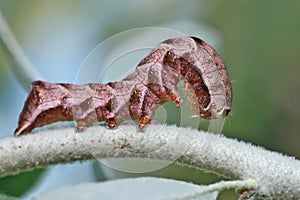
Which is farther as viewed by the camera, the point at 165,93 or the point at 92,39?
the point at 92,39

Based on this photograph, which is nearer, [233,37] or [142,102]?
[142,102]

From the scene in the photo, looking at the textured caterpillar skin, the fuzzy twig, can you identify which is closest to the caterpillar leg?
the textured caterpillar skin

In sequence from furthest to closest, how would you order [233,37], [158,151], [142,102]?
[233,37] → [142,102] → [158,151]

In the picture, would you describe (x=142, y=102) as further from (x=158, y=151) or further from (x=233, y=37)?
(x=233, y=37)

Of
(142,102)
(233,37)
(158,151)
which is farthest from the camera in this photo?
(233,37)

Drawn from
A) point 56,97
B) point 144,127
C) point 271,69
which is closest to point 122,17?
point 271,69

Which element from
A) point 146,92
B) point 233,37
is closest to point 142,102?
point 146,92

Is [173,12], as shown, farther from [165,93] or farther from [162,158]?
[162,158]
